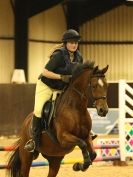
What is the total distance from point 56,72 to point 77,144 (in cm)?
93

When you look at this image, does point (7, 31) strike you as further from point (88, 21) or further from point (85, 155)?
point (85, 155)

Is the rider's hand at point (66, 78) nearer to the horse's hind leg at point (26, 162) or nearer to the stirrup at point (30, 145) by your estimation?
the stirrup at point (30, 145)

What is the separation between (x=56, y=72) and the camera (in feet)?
21.8

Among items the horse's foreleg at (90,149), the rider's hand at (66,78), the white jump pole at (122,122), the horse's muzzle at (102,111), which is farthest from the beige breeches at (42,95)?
the white jump pole at (122,122)

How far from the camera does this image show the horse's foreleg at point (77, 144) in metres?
6.08

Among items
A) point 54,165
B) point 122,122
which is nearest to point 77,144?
point 54,165

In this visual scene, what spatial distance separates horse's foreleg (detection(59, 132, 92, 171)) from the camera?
6.08 metres

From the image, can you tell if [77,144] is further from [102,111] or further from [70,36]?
[70,36]

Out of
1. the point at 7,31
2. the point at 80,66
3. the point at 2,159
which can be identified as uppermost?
the point at 7,31

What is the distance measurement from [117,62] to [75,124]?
57.6ft

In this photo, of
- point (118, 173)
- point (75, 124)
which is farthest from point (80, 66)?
point (118, 173)

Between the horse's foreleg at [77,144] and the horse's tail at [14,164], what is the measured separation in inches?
41.7

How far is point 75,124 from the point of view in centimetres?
636

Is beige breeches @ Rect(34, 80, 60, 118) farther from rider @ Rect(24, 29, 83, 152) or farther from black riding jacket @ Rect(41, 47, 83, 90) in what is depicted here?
black riding jacket @ Rect(41, 47, 83, 90)
